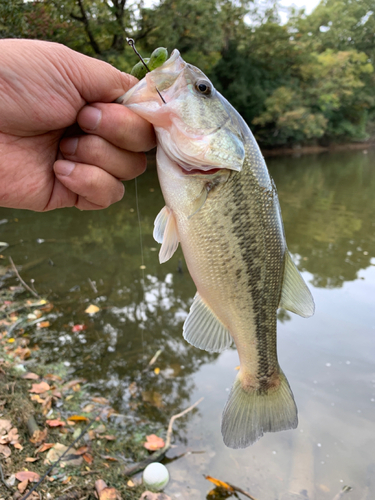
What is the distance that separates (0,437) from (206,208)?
2.44 m

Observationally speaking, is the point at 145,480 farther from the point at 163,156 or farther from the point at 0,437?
the point at 163,156

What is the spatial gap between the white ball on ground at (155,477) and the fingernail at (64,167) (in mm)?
2305

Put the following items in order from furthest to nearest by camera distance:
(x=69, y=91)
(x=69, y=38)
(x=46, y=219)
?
(x=69, y=38) < (x=46, y=219) < (x=69, y=91)

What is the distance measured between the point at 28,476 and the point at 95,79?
8.37ft

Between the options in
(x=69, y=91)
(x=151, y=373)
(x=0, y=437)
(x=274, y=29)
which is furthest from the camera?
(x=274, y=29)

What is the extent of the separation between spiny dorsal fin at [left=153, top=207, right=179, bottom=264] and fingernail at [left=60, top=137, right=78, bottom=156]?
0.56 metres

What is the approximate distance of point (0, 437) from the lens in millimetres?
2727

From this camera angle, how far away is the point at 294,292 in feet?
6.46

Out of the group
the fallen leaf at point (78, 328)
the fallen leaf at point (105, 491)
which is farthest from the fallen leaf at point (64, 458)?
the fallen leaf at point (78, 328)

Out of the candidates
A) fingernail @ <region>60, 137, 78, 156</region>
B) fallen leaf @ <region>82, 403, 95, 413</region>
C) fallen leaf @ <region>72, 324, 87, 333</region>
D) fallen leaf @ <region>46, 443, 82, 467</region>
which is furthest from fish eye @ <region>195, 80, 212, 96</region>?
fallen leaf @ <region>72, 324, 87, 333</region>

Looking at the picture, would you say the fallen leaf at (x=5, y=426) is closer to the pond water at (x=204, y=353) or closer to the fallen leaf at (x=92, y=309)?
the pond water at (x=204, y=353)

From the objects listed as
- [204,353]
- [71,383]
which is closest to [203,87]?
[71,383]

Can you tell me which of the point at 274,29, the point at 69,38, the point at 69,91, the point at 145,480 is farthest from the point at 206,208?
the point at 274,29

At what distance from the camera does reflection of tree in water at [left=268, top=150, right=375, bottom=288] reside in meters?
7.22
